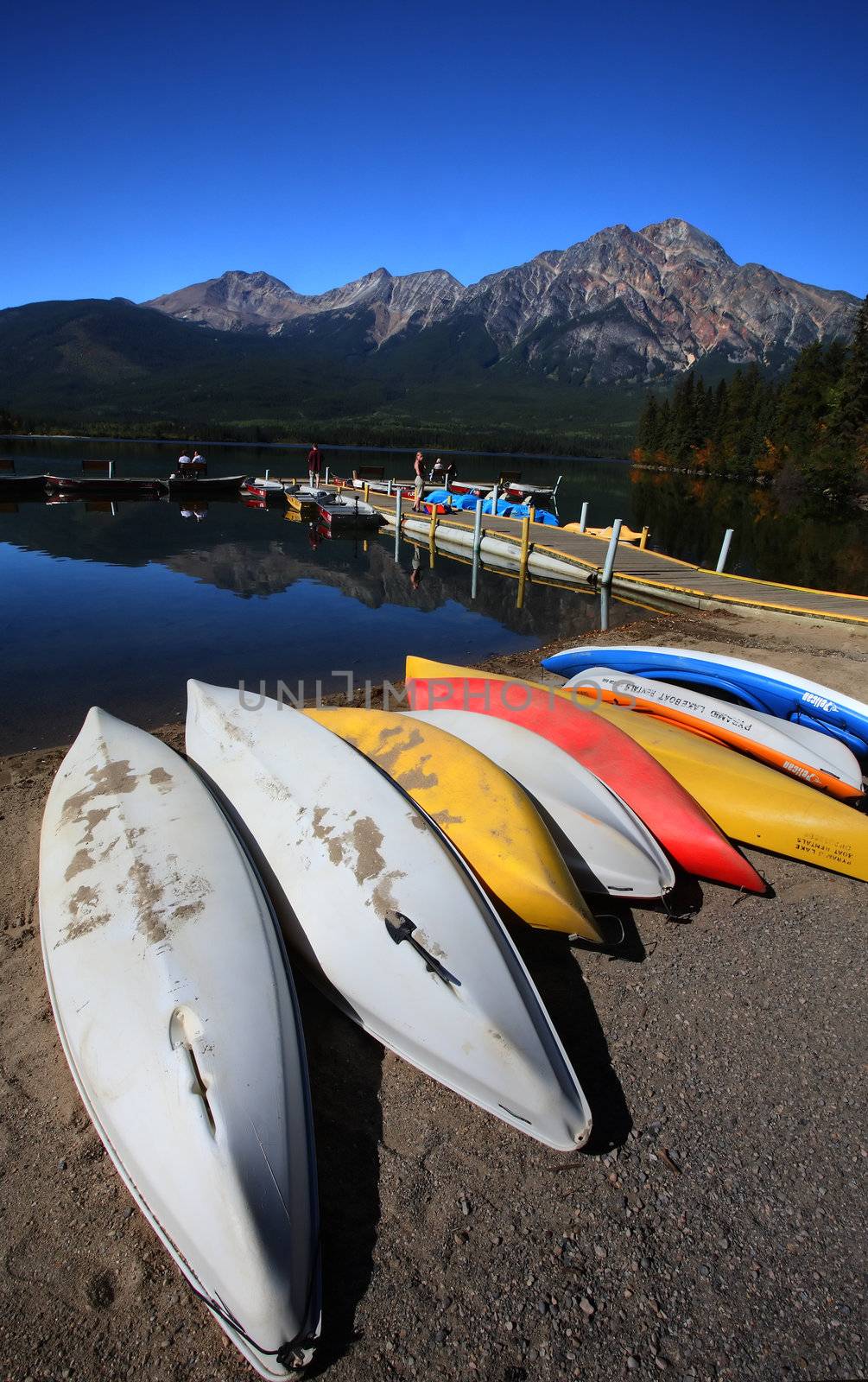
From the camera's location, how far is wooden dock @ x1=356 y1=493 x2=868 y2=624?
48.1 feet

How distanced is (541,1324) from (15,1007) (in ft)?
10.7

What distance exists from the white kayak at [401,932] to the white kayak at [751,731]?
3.83 metres

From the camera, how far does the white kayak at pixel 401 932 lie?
3.03 metres

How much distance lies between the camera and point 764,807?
5.25 metres

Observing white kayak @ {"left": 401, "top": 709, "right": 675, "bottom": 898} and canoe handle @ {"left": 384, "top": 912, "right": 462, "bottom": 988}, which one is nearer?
canoe handle @ {"left": 384, "top": 912, "right": 462, "bottom": 988}

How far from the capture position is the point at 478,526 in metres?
22.7

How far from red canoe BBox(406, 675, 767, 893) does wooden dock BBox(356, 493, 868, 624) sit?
10.0 metres

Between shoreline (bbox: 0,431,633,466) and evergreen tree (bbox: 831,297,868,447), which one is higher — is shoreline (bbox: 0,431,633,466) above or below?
below

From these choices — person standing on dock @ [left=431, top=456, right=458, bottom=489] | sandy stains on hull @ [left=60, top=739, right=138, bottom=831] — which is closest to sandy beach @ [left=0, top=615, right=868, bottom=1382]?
sandy stains on hull @ [left=60, top=739, right=138, bottom=831]

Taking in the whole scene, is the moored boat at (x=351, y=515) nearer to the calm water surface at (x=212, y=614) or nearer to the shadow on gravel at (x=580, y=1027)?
the calm water surface at (x=212, y=614)

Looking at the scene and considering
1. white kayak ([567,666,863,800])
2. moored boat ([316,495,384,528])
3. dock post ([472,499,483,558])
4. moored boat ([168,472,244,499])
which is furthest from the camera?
moored boat ([168,472,244,499])

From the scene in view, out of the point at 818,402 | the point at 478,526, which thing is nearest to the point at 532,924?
the point at 478,526

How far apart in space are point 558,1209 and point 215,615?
46.8 feet

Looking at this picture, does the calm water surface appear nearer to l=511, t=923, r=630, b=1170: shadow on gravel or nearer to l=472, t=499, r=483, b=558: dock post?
l=472, t=499, r=483, b=558: dock post
